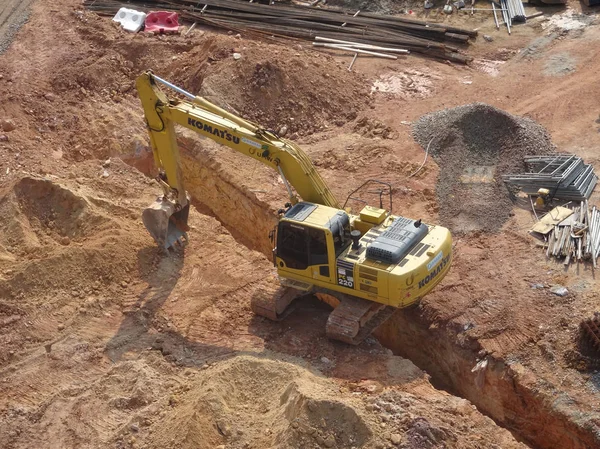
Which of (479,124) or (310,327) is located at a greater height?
(479,124)

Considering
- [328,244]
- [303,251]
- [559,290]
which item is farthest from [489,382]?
[303,251]

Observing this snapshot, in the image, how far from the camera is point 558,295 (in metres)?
16.7

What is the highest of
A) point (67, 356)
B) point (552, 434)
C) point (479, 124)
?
point (479, 124)

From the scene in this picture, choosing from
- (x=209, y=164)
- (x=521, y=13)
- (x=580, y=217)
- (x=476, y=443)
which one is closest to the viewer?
(x=476, y=443)

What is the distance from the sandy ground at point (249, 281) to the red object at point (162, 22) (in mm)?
1216

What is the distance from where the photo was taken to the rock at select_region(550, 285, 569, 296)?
657 inches

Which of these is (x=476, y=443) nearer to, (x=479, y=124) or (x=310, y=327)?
(x=310, y=327)

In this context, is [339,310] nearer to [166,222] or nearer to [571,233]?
[166,222]

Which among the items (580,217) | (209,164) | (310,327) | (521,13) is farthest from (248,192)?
(521,13)

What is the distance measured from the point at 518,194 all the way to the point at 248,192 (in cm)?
638

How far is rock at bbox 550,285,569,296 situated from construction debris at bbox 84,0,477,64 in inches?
441

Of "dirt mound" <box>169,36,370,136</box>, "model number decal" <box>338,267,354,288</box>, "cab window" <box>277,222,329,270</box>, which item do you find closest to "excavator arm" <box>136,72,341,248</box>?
"cab window" <box>277,222,329,270</box>

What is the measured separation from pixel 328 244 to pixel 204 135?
3.57 metres

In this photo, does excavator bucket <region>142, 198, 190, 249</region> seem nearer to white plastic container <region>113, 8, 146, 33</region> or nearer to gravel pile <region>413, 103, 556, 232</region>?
gravel pile <region>413, 103, 556, 232</region>
